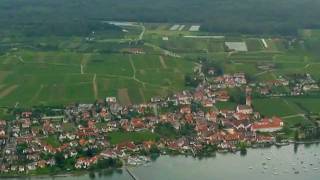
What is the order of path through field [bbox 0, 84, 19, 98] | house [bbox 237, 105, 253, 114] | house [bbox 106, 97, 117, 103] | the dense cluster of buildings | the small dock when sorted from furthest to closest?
1. path through field [bbox 0, 84, 19, 98]
2. house [bbox 106, 97, 117, 103]
3. house [bbox 237, 105, 253, 114]
4. the dense cluster of buildings
5. the small dock

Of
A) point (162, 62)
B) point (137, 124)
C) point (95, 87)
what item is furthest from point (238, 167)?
point (162, 62)

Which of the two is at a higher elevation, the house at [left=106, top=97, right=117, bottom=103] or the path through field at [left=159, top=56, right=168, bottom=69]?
the path through field at [left=159, top=56, right=168, bottom=69]

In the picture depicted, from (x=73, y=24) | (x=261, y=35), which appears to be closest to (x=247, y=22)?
(x=261, y=35)

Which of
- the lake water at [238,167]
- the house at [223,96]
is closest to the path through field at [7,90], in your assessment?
the house at [223,96]

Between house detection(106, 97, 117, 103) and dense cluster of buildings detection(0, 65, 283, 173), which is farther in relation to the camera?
house detection(106, 97, 117, 103)

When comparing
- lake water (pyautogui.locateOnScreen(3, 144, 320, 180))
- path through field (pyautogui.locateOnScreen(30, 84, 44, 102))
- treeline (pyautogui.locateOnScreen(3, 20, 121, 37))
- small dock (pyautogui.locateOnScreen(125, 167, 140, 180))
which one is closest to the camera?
small dock (pyautogui.locateOnScreen(125, 167, 140, 180))

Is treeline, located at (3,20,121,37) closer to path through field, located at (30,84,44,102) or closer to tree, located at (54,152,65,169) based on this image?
path through field, located at (30,84,44,102)

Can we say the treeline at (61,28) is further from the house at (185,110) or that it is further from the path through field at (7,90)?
the house at (185,110)

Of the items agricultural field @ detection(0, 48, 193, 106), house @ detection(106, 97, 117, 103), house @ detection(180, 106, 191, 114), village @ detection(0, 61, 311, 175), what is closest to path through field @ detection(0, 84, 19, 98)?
agricultural field @ detection(0, 48, 193, 106)

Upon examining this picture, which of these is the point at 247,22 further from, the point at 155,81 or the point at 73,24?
the point at 155,81
